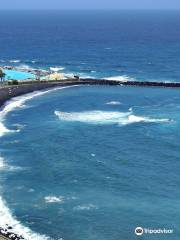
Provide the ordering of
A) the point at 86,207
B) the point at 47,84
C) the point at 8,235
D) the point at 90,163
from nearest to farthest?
1. the point at 8,235
2. the point at 86,207
3. the point at 90,163
4. the point at 47,84

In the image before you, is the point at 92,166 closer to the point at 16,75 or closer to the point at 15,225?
the point at 15,225

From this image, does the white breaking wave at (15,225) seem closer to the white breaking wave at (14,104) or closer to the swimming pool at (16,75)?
the white breaking wave at (14,104)

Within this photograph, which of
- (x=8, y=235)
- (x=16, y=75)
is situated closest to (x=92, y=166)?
(x=8, y=235)

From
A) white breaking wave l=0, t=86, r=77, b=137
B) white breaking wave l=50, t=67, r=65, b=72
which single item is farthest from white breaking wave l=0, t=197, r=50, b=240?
white breaking wave l=50, t=67, r=65, b=72

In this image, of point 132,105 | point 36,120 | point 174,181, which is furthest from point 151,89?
point 174,181

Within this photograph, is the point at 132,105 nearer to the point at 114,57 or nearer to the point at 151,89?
the point at 151,89

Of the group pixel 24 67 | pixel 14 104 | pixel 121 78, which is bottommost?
pixel 14 104

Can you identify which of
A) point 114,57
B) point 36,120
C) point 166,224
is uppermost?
point 114,57
